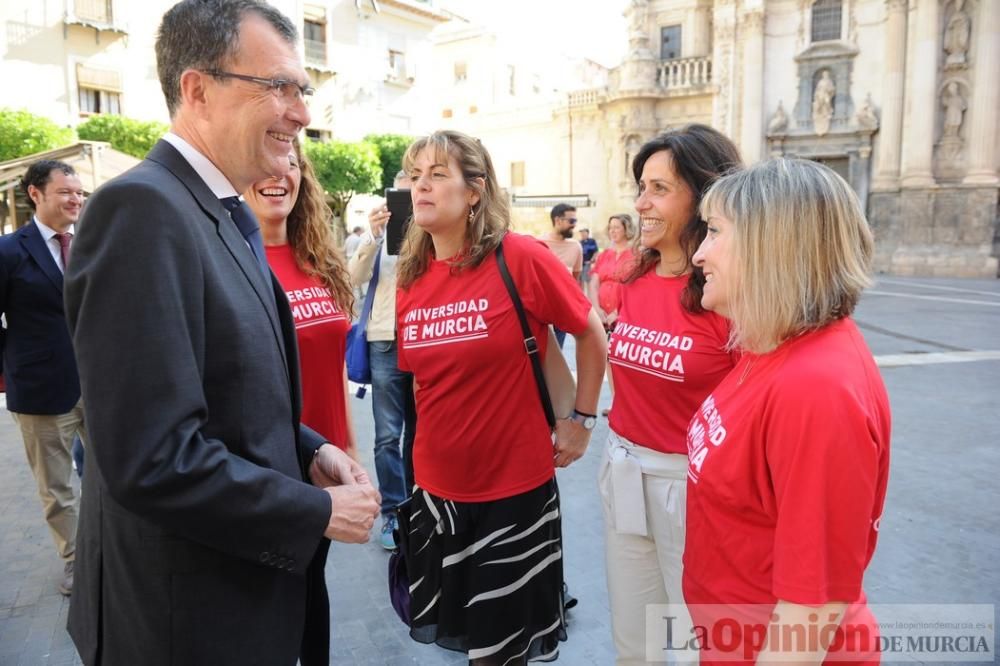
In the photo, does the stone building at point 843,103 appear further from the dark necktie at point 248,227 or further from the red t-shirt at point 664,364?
the dark necktie at point 248,227

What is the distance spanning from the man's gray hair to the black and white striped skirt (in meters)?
1.66

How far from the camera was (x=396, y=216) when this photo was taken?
158 inches

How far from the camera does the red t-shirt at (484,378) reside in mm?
2510

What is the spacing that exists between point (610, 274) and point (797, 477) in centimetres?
532

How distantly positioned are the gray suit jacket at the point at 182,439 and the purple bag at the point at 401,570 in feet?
3.57

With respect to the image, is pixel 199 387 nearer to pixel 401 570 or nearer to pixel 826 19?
pixel 401 570

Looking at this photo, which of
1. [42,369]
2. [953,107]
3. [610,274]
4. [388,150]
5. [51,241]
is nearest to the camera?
[42,369]

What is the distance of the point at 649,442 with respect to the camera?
240 centimetres

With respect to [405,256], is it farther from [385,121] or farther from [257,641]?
[385,121]

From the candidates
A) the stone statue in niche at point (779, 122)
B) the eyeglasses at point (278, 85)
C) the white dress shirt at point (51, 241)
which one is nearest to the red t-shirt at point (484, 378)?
the eyeglasses at point (278, 85)

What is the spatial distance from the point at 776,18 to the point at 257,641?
1156 inches

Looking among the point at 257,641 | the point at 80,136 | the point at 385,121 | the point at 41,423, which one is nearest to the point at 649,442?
the point at 257,641

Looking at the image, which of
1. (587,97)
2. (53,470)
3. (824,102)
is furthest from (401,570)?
(587,97)

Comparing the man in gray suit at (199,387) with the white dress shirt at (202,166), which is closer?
the man in gray suit at (199,387)
